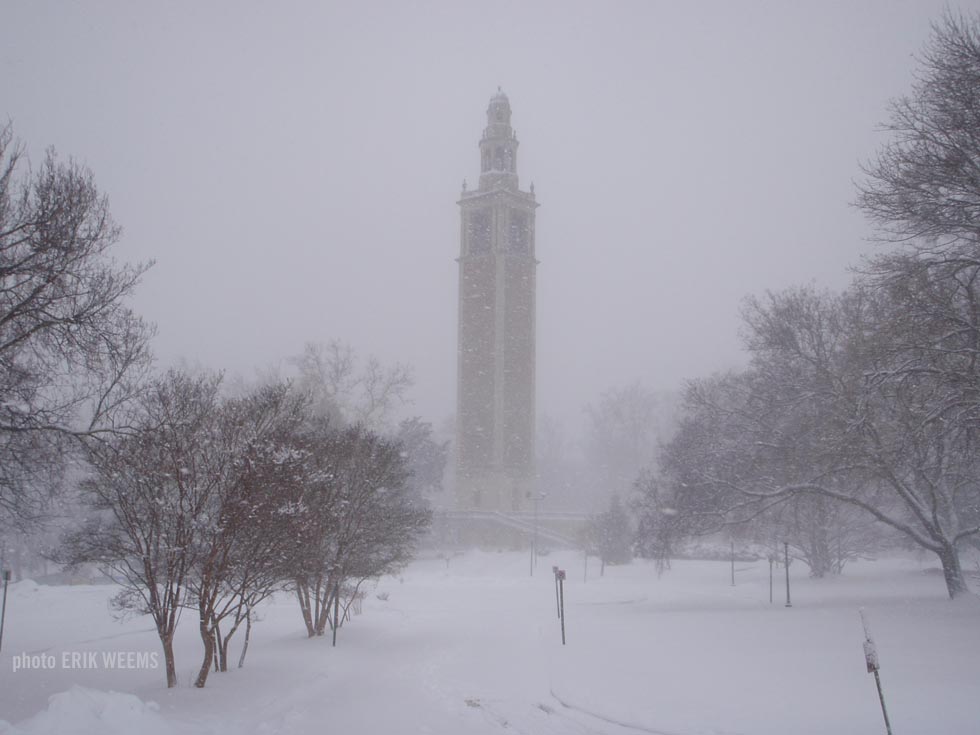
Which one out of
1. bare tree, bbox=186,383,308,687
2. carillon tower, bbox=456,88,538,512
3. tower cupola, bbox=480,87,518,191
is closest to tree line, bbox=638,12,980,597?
bare tree, bbox=186,383,308,687

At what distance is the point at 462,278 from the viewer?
64.8m

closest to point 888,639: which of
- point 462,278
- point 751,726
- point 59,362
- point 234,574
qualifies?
point 751,726

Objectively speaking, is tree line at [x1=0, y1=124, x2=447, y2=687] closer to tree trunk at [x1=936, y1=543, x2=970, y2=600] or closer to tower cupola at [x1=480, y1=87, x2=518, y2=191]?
tree trunk at [x1=936, y1=543, x2=970, y2=600]

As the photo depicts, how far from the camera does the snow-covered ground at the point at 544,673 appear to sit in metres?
10.2

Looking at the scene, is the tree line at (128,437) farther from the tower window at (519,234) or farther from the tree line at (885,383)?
the tower window at (519,234)

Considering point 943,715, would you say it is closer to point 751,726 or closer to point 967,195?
point 751,726

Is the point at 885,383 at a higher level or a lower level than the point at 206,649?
higher

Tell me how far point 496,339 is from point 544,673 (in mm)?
49427

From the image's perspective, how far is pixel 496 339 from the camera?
6281 centimetres

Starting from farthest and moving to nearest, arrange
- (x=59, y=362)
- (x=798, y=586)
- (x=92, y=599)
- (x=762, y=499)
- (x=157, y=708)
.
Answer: (x=92, y=599), (x=798, y=586), (x=762, y=499), (x=59, y=362), (x=157, y=708)

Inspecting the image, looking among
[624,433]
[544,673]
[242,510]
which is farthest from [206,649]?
[624,433]

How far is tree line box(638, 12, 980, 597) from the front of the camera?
48.0 feet

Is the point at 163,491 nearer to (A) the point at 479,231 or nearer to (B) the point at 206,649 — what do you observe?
(B) the point at 206,649

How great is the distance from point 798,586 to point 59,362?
2740 cm
